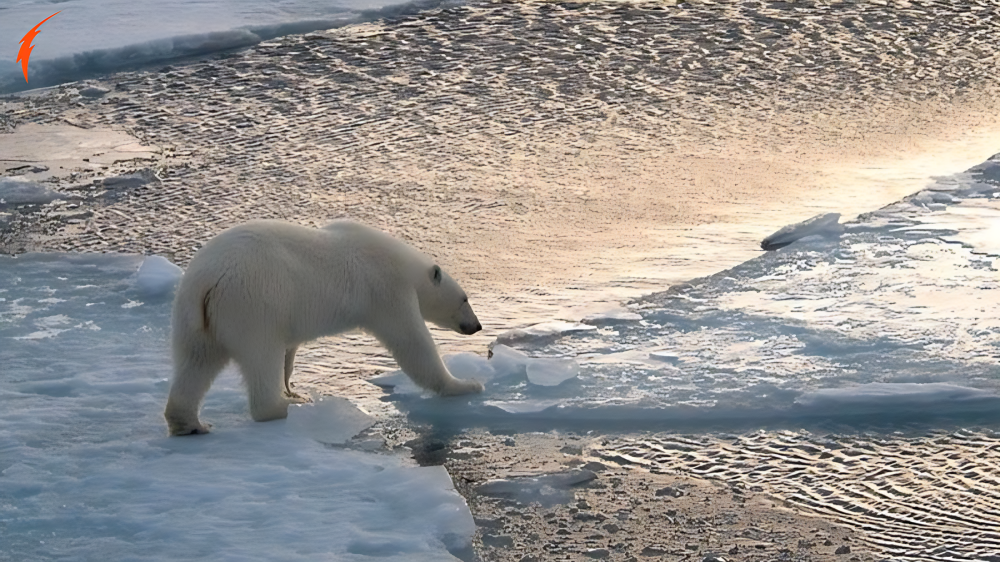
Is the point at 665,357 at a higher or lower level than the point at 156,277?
lower

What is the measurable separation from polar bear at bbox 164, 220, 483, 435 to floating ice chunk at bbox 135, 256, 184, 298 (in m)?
1.30

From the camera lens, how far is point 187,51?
34.5 ft

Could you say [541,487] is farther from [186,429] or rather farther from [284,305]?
[186,429]

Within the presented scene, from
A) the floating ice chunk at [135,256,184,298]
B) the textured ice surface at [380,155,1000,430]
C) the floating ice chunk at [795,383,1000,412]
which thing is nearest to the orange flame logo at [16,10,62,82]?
the floating ice chunk at [135,256,184,298]

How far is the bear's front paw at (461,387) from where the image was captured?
4715 mm

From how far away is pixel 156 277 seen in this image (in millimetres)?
5816

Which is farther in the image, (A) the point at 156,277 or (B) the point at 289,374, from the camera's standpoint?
(A) the point at 156,277

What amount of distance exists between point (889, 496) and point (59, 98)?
7169mm

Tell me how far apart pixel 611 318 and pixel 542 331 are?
0.32 meters

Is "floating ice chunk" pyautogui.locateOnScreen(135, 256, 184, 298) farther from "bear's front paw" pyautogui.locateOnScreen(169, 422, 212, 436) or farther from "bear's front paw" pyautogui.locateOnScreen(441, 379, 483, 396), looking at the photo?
"bear's front paw" pyautogui.locateOnScreen(441, 379, 483, 396)

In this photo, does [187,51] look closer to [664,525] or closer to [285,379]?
[285,379]

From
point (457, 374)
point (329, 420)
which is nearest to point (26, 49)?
point (457, 374)

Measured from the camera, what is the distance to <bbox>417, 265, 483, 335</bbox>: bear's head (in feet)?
16.1

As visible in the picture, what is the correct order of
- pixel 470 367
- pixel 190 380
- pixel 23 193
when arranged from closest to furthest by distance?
1. pixel 190 380
2. pixel 470 367
3. pixel 23 193
